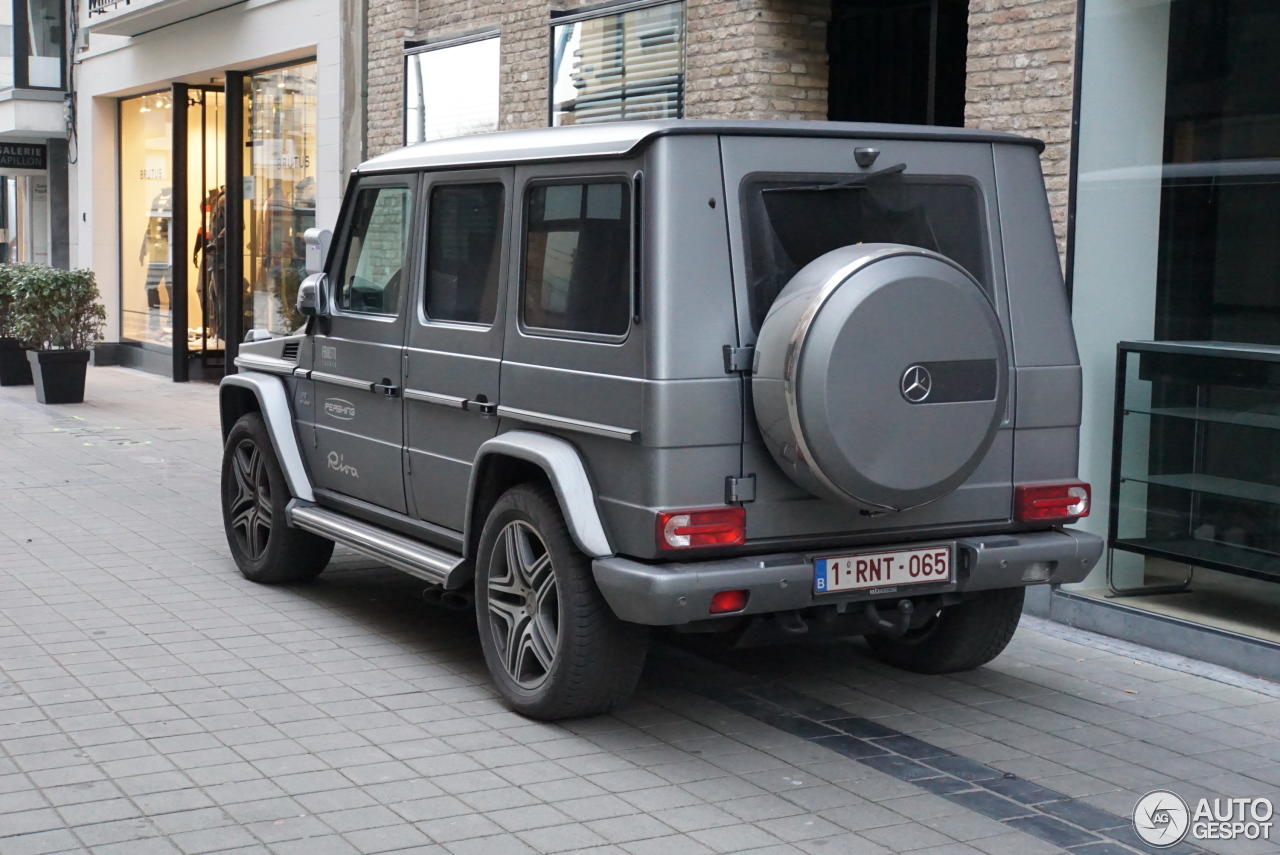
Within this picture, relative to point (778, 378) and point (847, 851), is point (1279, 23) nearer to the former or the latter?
point (778, 378)

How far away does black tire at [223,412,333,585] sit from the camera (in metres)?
7.82

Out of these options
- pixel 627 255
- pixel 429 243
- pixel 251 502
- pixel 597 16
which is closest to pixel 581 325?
pixel 627 255

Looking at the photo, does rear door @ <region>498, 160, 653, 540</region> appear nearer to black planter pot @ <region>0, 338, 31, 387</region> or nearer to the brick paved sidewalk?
the brick paved sidewalk

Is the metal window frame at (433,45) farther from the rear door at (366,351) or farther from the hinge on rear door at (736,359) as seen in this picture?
the hinge on rear door at (736,359)

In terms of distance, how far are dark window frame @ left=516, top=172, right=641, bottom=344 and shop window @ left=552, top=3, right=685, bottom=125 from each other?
4.93 metres

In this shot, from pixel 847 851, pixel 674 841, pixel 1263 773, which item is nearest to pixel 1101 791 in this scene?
pixel 1263 773

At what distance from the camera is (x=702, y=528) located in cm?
519

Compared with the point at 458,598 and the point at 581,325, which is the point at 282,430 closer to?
the point at 458,598

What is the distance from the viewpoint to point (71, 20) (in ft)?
74.9

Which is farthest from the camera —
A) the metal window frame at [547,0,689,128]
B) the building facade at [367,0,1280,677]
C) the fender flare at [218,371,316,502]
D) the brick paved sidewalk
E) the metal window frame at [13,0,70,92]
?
the metal window frame at [13,0,70,92]

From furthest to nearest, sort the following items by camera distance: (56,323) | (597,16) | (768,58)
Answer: (56,323)
(597,16)
(768,58)

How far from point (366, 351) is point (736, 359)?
2.36m

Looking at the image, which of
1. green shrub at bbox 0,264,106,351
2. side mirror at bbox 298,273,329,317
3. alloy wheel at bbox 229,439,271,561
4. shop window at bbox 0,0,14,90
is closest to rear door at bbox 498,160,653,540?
side mirror at bbox 298,273,329,317

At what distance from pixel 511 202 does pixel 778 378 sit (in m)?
1.56
